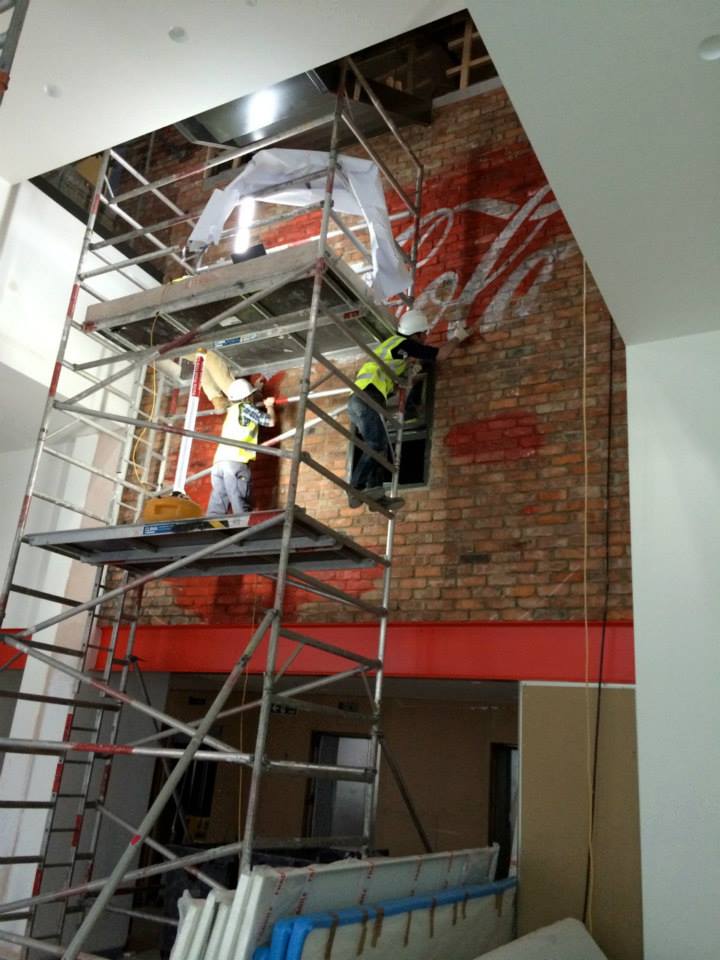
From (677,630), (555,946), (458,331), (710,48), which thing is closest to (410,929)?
(555,946)

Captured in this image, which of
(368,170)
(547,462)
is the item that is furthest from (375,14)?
(547,462)

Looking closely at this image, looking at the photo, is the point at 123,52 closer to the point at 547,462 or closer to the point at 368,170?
the point at 368,170

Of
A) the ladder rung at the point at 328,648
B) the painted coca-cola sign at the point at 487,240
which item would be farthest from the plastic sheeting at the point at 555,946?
the painted coca-cola sign at the point at 487,240

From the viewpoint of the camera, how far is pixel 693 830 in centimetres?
418

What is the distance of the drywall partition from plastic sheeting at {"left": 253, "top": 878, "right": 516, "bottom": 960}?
0.77 ft

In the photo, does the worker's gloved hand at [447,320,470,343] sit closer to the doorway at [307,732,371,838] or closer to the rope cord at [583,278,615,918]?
the rope cord at [583,278,615,918]

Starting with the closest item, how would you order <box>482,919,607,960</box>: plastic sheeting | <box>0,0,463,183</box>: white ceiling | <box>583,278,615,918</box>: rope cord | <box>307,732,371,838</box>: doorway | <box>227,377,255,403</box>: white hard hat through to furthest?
<box>482,919,607,960</box>: plastic sheeting, <box>583,278,615,918</box>: rope cord, <box>0,0,463,183</box>: white ceiling, <box>227,377,255,403</box>: white hard hat, <box>307,732,371,838</box>: doorway

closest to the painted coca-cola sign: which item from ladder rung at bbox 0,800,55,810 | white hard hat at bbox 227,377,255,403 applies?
white hard hat at bbox 227,377,255,403

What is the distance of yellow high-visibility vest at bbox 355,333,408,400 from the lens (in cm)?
599

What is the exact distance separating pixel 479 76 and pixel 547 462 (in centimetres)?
439

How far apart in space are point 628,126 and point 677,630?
2.58m

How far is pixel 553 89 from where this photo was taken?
342 centimetres

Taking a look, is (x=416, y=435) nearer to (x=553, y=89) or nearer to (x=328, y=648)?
(x=328, y=648)

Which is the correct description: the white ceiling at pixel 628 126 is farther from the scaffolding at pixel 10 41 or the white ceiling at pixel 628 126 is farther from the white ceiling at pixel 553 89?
the scaffolding at pixel 10 41
